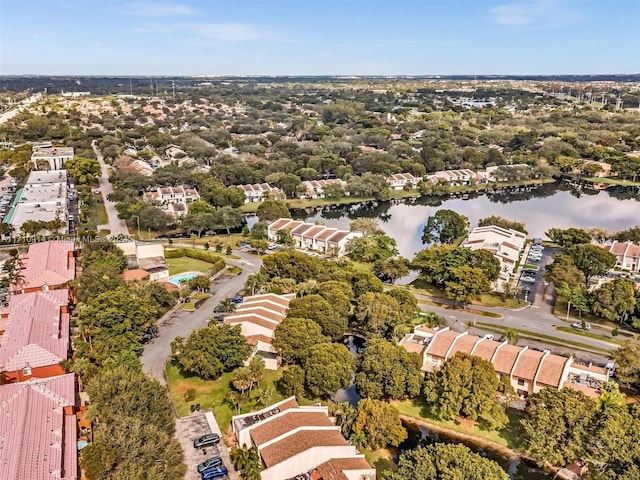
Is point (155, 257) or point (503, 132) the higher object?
point (503, 132)

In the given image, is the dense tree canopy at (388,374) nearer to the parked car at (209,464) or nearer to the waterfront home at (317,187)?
the parked car at (209,464)

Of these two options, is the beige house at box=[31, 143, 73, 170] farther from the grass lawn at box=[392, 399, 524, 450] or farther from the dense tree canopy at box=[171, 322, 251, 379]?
the grass lawn at box=[392, 399, 524, 450]

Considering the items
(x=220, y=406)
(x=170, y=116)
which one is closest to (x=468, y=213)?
(x=220, y=406)

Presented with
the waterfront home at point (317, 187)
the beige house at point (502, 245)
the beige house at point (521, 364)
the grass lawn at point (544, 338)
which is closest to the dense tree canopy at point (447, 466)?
the beige house at point (521, 364)

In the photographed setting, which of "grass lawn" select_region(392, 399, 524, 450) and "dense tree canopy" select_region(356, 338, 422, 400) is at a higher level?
"dense tree canopy" select_region(356, 338, 422, 400)

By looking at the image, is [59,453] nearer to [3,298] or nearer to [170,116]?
[3,298]

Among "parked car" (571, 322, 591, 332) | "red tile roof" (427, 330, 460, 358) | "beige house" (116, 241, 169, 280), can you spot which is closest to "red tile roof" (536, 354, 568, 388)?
"red tile roof" (427, 330, 460, 358)
